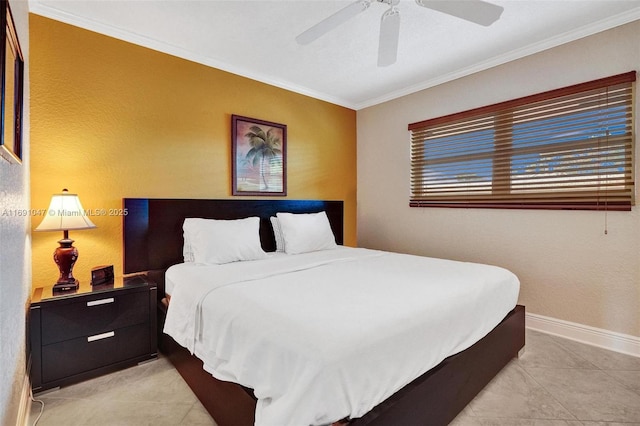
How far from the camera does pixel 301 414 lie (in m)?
1.07

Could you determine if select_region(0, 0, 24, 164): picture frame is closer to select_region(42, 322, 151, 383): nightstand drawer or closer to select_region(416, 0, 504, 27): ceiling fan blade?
select_region(42, 322, 151, 383): nightstand drawer

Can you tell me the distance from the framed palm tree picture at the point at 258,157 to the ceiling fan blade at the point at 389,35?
1.50 metres

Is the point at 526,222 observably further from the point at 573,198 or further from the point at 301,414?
the point at 301,414

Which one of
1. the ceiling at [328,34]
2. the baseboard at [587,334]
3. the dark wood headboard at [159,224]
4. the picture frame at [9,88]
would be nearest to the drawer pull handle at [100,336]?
the dark wood headboard at [159,224]

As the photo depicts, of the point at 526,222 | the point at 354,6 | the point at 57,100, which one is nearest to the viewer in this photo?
the point at 354,6

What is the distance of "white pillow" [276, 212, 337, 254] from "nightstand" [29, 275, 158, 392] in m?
1.23

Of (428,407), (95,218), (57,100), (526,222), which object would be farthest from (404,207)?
(57,100)

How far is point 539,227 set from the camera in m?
2.85

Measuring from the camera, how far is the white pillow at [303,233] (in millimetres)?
3105

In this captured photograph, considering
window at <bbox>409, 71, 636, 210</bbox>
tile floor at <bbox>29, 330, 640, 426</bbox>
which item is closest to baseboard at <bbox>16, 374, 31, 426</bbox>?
tile floor at <bbox>29, 330, 640, 426</bbox>

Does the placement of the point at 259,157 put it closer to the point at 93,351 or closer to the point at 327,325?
the point at 93,351

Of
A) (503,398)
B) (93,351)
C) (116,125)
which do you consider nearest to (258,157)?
(116,125)

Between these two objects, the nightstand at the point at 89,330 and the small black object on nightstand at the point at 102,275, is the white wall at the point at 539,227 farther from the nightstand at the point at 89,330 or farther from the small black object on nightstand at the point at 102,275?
the small black object on nightstand at the point at 102,275

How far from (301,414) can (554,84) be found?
3183 millimetres
